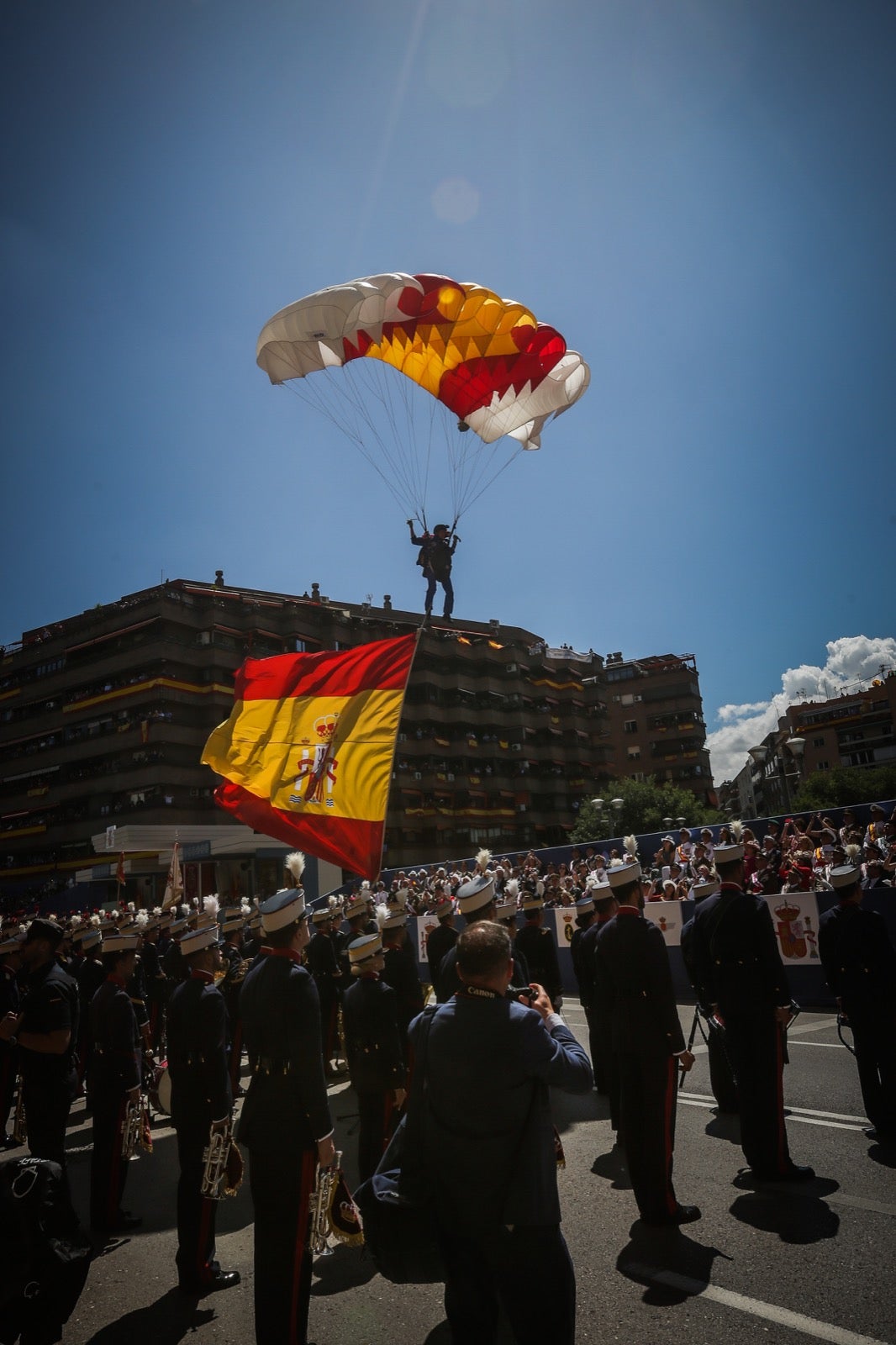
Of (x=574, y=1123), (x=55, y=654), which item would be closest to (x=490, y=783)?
(x=55, y=654)

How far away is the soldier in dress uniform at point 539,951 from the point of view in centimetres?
784

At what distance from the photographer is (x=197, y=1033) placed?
191 inches

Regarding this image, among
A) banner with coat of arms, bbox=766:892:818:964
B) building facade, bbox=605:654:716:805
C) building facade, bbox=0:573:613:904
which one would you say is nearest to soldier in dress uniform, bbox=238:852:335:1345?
banner with coat of arms, bbox=766:892:818:964

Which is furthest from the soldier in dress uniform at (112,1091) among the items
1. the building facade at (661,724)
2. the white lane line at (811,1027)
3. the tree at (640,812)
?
the building facade at (661,724)

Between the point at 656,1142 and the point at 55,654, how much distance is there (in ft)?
216

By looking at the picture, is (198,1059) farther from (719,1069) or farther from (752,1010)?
(719,1069)

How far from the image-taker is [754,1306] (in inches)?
143

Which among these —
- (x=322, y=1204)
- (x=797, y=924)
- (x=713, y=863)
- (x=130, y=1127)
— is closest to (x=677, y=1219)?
(x=322, y=1204)

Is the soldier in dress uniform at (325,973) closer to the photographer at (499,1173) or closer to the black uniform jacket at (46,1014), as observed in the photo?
the black uniform jacket at (46,1014)

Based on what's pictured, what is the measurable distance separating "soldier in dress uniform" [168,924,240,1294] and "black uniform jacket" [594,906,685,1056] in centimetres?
247

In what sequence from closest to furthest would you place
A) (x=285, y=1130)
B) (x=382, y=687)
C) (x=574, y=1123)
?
(x=285, y=1130)
(x=574, y=1123)
(x=382, y=687)

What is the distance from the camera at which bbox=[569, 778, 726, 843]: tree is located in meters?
63.6

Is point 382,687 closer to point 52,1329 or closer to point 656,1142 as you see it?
point 656,1142

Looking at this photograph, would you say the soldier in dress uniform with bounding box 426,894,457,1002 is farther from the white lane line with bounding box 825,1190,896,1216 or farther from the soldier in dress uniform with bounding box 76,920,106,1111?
the soldier in dress uniform with bounding box 76,920,106,1111
